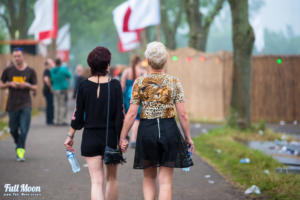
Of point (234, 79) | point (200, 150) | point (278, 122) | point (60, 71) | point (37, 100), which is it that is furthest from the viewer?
point (37, 100)

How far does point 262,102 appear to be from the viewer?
53.0ft

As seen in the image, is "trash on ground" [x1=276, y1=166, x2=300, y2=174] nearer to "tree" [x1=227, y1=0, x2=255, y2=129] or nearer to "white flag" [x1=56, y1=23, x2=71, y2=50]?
"tree" [x1=227, y1=0, x2=255, y2=129]

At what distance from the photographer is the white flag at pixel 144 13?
1609 cm

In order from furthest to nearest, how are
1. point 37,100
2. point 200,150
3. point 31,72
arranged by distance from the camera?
point 37,100, point 200,150, point 31,72

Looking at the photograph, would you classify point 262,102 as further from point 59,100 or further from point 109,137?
point 109,137

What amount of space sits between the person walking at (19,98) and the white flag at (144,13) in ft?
26.8

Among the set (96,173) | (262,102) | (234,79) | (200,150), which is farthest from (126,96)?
(262,102)

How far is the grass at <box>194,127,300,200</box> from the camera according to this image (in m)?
6.18

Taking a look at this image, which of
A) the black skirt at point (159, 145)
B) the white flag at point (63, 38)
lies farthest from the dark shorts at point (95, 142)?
the white flag at point (63, 38)

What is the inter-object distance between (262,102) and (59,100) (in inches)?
254

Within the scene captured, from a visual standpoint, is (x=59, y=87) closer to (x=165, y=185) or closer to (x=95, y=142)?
(x=95, y=142)

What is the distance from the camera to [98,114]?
471cm

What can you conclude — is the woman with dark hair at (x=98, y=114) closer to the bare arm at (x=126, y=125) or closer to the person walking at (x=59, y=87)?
the bare arm at (x=126, y=125)

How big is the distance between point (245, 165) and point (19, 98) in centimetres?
385
